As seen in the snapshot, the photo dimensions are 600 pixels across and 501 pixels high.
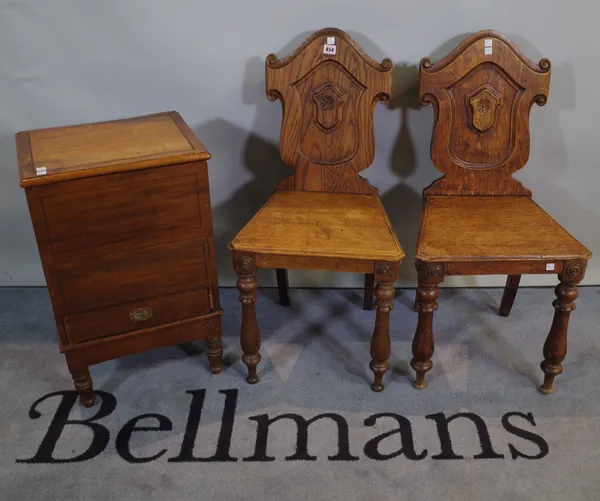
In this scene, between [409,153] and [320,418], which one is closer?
[320,418]

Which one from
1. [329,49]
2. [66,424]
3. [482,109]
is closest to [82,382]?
[66,424]

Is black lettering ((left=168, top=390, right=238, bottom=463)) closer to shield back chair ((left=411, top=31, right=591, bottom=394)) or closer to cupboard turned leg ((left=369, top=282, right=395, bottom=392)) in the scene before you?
cupboard turned leg ((left=369, top=282, right=395, bottom=392))

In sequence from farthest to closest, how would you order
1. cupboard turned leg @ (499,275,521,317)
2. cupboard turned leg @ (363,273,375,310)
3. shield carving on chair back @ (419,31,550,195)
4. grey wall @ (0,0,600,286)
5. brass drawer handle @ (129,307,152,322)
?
cupboard turned leg @ (363,273,375,310) < cupboard turned leg @ (499,275,521,317) < grey wall @ (0,0,600,286) < shield carving on chair back @ (419,31,550,195) < brass drawer handle @ (129,307,152,322)

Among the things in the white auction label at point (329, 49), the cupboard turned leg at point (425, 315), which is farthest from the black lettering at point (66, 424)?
the white auction label at point (329, 49)

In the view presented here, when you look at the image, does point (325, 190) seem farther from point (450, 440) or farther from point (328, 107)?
point (450, 440)

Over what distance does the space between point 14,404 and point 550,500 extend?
1785 millimetres

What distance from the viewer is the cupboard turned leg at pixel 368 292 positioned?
279cm

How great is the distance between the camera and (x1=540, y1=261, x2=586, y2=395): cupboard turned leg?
2.12m

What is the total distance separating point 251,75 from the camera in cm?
262

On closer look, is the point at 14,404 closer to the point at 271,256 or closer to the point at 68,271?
the point at 68,271

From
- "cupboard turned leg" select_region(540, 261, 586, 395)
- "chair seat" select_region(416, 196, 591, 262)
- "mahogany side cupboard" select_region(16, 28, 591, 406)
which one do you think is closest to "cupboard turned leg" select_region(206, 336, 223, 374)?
"mahogany side cupboard" select_region(16, 28, 591, 406)

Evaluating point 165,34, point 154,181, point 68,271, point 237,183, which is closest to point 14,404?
point 68,271

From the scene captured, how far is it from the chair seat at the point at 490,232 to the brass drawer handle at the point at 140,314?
0.93 metres

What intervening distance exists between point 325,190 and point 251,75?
0.54 meters
